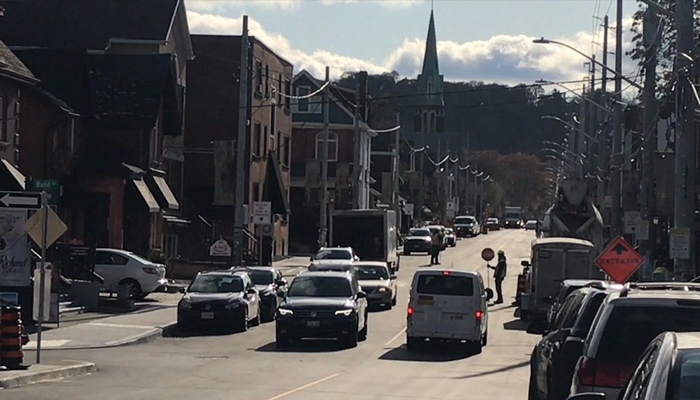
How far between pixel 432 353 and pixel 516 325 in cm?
905

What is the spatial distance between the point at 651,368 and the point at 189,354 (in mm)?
20460

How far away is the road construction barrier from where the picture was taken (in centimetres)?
2019

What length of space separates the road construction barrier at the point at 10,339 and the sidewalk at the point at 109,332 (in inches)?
190

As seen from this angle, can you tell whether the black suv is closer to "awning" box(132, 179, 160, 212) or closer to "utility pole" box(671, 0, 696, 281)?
"utility pole" box(671, 0, 696, 281)

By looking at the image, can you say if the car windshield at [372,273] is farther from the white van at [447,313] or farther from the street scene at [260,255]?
the white van at [447,313]

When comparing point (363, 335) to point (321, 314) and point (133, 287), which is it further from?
point (133, 287)

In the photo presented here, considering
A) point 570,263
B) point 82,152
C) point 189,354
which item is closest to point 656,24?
point 570,263

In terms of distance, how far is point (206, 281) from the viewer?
32.4 metres

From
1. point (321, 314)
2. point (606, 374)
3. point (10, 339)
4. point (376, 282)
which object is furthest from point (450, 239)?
point (606, 374)

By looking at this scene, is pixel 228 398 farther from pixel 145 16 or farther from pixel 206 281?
pixel 145 16

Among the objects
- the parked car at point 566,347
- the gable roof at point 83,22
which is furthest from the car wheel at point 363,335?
the gable roof at point 83,22

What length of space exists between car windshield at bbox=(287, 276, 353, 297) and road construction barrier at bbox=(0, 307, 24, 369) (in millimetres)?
9544

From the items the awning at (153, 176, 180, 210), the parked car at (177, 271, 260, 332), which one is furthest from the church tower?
the parked car at (177, 271, 260, 332)

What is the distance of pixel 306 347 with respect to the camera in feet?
92.4
